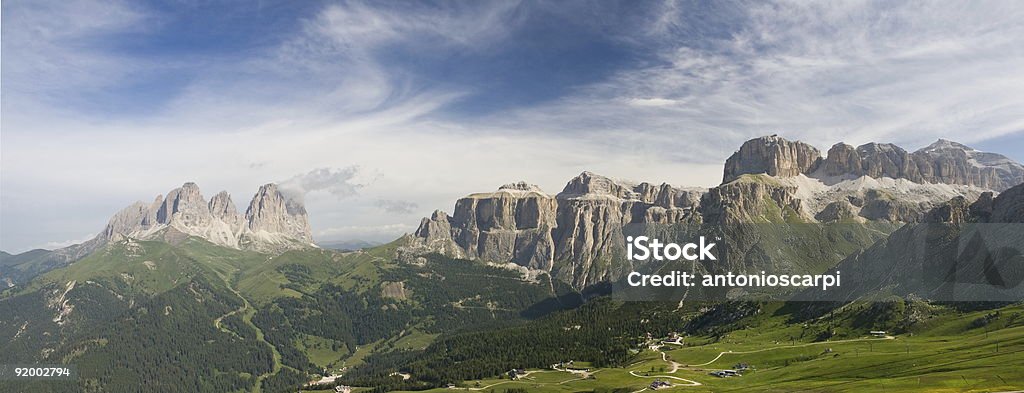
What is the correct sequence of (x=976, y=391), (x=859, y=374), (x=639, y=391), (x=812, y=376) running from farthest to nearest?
(x=639, y=391), (x=812, y=376), (x=859, y=374), (x=976, y=391)

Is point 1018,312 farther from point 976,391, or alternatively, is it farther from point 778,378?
point 976,391

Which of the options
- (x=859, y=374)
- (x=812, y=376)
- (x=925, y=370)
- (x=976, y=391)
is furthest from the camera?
(x=812, y=376)

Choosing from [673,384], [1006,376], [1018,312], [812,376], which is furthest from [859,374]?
[1018,312]

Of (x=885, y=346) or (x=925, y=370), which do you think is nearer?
Answer: (x=925, y=370)

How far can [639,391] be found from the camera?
19300 cm

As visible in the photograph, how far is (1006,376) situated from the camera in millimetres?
118375

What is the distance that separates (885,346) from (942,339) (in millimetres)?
17710

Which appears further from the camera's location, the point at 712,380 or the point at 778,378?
the point at 712,380

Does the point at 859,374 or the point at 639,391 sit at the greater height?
the point at 859,374

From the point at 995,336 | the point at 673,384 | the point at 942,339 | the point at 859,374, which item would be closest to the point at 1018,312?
the point at 942,339

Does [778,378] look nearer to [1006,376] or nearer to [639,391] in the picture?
[639,391]

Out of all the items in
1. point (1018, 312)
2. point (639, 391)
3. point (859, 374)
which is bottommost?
point (639, 391)

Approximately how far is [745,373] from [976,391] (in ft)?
294

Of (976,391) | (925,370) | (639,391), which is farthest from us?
(639,391)
